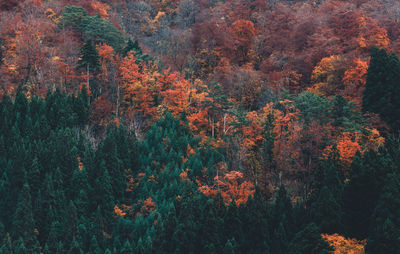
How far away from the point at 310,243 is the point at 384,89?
1582 cm

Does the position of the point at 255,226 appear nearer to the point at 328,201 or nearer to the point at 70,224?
the point at 328,201

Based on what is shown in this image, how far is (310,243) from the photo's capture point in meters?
28.3

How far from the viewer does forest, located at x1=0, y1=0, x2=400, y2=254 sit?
31891 millimetres

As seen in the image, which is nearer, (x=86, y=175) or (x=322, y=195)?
(x=322, y=195)

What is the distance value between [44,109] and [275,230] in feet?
77.9

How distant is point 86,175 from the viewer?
3803 centimetres

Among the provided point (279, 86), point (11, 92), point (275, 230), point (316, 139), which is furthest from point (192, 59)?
point (275, 230)

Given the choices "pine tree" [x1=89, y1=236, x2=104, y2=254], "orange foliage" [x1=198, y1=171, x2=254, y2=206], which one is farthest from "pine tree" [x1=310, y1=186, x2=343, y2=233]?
"pine tree" [x1=89, y1=236, x2=104, y2=254]

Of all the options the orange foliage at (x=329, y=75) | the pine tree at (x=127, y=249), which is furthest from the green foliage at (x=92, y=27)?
the pine tree at (x=127, y=249)

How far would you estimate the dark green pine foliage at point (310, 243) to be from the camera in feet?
90.7

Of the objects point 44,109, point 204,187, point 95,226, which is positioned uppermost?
point 44,109

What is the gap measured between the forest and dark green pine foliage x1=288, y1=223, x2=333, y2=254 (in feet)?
0.39

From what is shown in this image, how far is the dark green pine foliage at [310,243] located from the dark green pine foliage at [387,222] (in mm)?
2662

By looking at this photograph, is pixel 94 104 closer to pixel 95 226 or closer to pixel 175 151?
pixel 175 151
